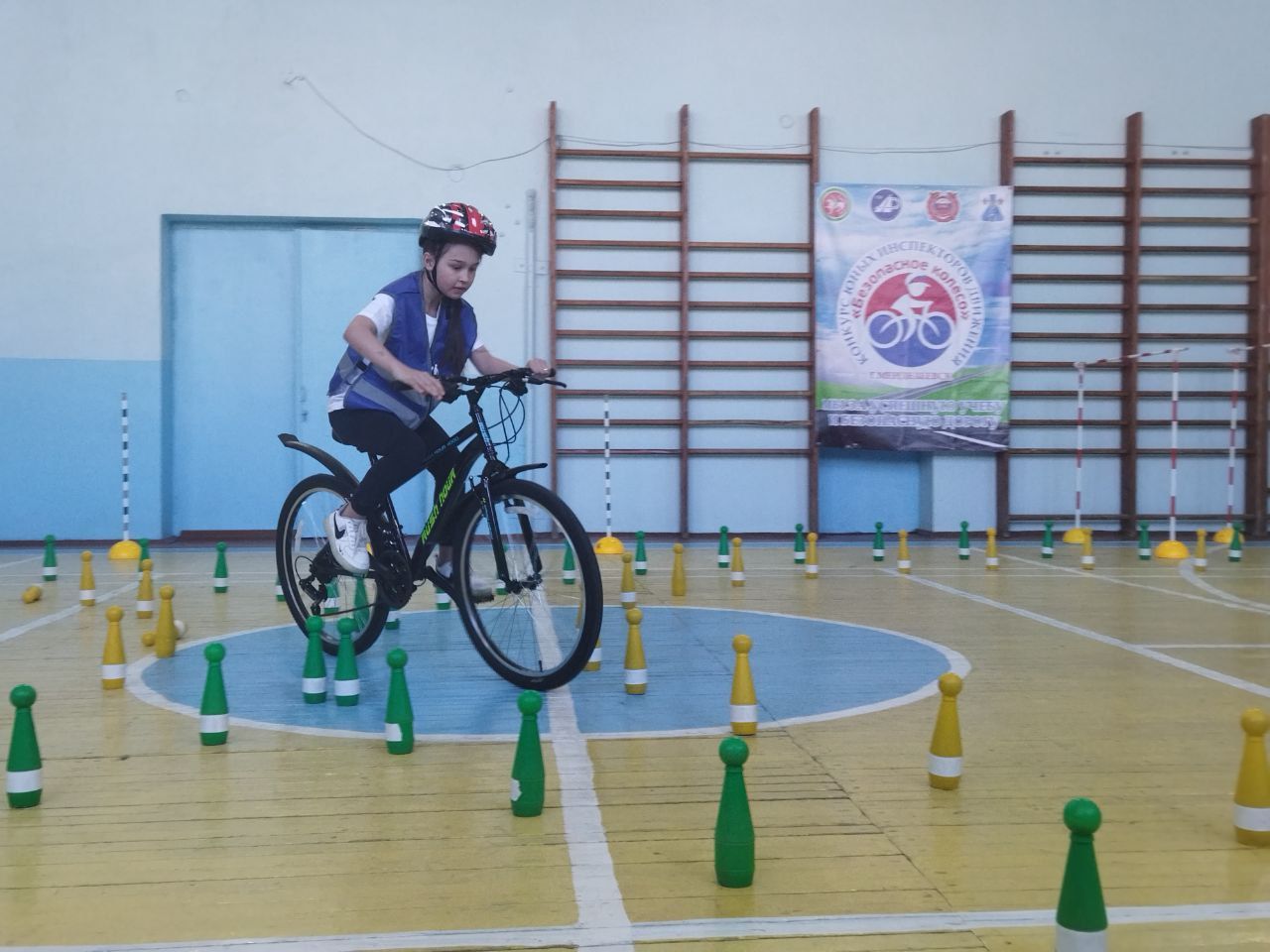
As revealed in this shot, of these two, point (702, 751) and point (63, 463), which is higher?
point (63, 463)

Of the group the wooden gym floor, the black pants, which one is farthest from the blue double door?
the black pants

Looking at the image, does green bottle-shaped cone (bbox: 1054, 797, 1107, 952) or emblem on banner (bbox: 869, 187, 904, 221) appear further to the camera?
emblem on banner (bbox: 869, 187, 904, 221)

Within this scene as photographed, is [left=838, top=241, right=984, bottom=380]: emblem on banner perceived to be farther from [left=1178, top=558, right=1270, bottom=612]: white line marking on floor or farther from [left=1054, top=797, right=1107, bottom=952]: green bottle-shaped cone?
[left=1054, top=797, right=1107, bottom=952]: green bottle-shaped cone

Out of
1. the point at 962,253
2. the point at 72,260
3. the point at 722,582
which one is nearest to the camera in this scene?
the point at 722,582

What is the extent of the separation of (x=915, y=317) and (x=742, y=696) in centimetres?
771

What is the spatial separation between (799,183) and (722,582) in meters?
4.88

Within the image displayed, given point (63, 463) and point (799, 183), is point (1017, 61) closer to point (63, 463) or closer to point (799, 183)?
point (799, 183)

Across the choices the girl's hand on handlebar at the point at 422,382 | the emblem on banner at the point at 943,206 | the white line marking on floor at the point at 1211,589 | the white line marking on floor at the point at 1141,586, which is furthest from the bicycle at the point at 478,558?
the emblem on banner at the point at 943,206

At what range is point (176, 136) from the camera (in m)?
9.69

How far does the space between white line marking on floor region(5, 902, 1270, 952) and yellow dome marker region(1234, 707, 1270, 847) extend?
1.11ft

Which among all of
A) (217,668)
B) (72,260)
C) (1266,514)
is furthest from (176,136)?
(1266,514)

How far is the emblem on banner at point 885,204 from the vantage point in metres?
10.2

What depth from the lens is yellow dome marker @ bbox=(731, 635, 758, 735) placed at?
3268 mm

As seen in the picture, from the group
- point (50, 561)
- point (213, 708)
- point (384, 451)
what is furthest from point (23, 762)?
point (50, 561)
